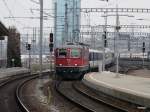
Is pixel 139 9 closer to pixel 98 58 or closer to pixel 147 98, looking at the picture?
pixel 98 58

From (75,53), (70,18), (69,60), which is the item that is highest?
(70,18)

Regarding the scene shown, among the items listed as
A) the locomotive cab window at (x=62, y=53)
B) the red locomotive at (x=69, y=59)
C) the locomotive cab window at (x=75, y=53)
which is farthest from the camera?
the locomotive cab window at (x=75, y=53)

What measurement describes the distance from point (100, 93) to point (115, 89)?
329 cm

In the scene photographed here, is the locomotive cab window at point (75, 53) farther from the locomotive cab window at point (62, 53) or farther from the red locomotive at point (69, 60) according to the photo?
the locomotive cab window at point (62, 53)

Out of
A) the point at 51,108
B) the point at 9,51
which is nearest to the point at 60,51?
the point at 51,108

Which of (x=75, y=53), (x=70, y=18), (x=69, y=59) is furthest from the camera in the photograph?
(x=70, y=18)

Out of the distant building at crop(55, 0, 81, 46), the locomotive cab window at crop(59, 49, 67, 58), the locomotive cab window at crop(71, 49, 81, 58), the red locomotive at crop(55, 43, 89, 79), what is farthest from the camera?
the distant building at crop(55, 0, 81, 46)

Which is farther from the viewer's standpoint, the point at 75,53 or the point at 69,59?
the point at 75,53

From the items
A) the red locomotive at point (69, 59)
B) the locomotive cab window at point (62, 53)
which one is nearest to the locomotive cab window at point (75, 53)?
the red locomotive at point (69, 59)

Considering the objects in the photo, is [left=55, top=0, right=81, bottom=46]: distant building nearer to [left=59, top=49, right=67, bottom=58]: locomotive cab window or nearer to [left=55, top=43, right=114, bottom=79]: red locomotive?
[left=59, top=49, right=67, bottom=58]: locomotive cab window

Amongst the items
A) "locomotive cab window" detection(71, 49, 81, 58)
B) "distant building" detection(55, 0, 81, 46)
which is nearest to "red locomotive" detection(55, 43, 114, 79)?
"locomotive cab window" detection(71, 49, 81, 58)

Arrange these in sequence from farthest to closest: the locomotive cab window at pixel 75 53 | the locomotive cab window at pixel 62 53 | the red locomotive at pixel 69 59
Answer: the locomotive cab window at pixel 75 53 → the locomotive cab window at pixel 62 53 → the red locomotive at pixel 69 59

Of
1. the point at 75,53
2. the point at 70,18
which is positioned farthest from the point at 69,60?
the point at 70,18

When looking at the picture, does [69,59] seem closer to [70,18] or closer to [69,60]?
[69,60]
